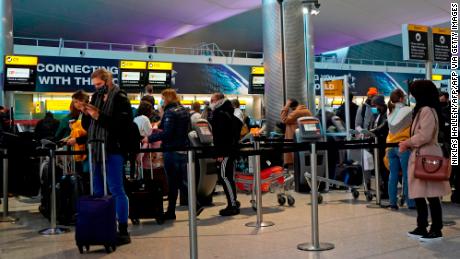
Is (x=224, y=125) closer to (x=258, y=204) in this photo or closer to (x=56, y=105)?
(x=258, y=204)

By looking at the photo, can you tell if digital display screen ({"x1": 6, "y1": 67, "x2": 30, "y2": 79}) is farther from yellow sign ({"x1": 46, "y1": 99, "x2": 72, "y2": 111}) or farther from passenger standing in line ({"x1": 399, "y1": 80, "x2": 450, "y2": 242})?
passenger standing in line ({"x1": 399, "y1": 80, "x2": 450, "y2": 242})

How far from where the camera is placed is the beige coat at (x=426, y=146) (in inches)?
177

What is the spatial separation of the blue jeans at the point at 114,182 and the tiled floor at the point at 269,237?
0.34 metres

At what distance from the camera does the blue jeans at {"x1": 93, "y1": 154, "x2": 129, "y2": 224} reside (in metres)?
4.66

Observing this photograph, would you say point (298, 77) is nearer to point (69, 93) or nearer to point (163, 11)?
point (69, 93)

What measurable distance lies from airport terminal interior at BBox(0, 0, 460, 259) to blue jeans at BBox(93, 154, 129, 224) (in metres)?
0.01

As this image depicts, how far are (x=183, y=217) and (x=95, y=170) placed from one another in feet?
6.06

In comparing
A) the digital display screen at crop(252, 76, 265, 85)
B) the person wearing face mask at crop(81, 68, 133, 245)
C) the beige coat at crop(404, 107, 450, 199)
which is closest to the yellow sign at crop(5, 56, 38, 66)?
the digital display screen at crop(252, 76, 265, 85)

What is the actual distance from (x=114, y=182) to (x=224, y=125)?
2031 mm

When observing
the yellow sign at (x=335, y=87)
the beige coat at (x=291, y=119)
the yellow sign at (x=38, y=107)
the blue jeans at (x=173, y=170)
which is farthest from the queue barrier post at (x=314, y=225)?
the yellow sign at (x=38, y=107)

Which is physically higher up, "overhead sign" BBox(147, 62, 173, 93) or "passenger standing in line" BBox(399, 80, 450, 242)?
"overhead sign" BBox(147, 62, 173, 93)

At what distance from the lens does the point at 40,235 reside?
535cm

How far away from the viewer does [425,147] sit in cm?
454

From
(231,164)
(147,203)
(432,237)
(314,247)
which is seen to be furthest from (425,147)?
(147,203)
